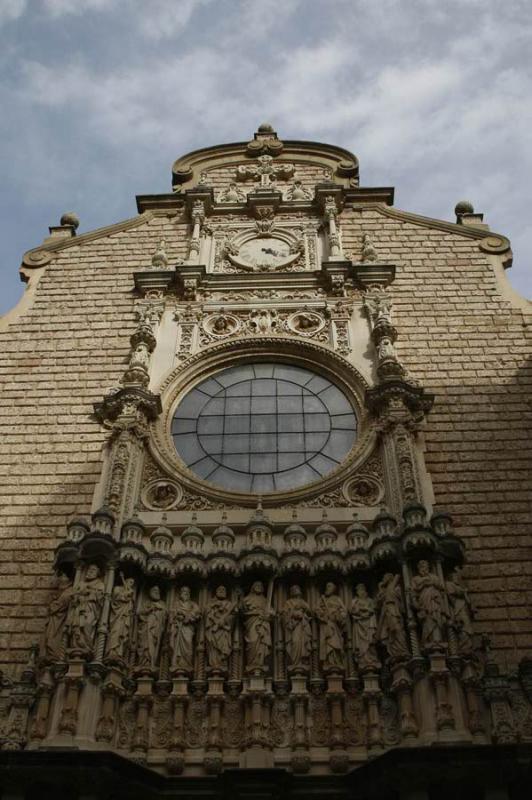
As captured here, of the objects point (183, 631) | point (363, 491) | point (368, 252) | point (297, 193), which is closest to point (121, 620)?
point (183, 631)

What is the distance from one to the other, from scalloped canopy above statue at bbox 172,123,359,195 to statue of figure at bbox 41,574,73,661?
9206mm

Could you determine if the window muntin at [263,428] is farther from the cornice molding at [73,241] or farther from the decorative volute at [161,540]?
the cornice molding at [73,241]

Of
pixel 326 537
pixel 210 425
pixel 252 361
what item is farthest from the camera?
pixel 252 361

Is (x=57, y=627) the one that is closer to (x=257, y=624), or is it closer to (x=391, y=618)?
(x=257, y=624)

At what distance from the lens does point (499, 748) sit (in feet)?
25.8

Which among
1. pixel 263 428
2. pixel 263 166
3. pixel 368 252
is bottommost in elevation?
pixel 263 428

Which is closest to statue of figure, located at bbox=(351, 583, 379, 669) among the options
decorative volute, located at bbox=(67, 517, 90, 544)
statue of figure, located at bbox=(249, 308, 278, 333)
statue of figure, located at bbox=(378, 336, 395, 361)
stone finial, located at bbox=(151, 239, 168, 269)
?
decorative volute, located at bbox=(67, 517, 90, 544)

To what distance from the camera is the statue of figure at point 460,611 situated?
30.2ft

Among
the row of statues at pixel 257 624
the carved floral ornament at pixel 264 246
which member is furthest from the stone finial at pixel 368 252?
the row of statues at pixel 257 624

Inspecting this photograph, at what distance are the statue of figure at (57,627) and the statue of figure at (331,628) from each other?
8.42ft

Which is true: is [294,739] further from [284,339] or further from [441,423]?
[284,339]

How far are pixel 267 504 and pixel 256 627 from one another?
1894mm

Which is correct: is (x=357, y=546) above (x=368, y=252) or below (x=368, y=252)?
below

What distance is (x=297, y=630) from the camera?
9.48 metres
